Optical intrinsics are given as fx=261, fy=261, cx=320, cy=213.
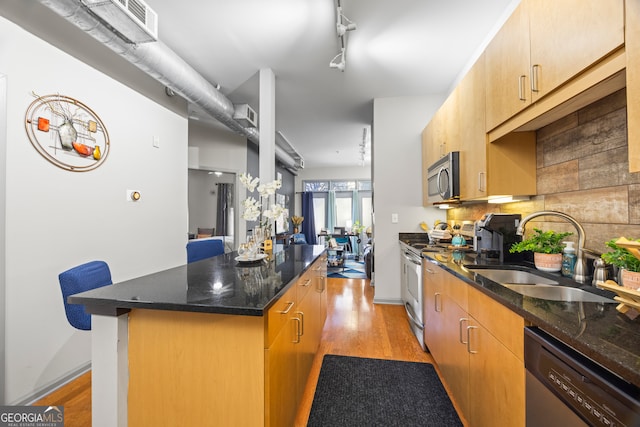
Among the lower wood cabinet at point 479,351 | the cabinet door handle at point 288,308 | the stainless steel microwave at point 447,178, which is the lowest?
the lower wood cabinet at point 479,351

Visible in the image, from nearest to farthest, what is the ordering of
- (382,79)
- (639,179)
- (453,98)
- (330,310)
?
(639,179) < (453,98) < (382,79) < (330,310)

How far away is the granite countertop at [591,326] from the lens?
1.97ft

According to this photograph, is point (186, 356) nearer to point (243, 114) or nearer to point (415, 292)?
point (415, 292)

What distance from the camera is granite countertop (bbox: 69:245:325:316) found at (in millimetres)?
952

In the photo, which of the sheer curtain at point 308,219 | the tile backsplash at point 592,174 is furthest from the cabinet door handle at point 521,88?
the sheer curtain at point 308,219

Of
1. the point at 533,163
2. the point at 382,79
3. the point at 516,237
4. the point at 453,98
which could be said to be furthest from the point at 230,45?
the point at 516,237

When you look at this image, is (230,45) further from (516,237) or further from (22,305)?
(516,237)

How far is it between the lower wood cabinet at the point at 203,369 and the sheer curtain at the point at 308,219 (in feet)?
22.9

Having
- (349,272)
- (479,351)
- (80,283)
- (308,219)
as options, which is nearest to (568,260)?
(479,351)

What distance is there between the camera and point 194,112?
3.91m

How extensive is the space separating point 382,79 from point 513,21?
1737 millimetres

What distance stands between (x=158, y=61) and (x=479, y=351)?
3.03m

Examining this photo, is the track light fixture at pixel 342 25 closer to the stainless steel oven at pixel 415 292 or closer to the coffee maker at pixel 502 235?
the coffee maker at pixel 502 235

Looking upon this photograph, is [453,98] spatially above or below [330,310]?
above
